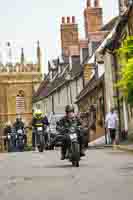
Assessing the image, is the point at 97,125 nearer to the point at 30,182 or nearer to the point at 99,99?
the point at 99,99

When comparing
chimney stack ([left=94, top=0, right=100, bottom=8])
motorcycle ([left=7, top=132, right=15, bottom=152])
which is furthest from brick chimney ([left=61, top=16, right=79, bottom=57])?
motorcycle ([left=7, top=132, right=15, bottom=152])

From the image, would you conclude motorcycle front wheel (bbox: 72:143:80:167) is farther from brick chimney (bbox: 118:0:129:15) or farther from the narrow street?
brick chimney (bbox: 118:0:129:15)

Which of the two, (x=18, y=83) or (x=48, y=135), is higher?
(x=18, y=83)

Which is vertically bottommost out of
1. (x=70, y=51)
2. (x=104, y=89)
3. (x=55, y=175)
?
(x=55, y=175)

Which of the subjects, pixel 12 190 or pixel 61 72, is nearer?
pixel 12 190

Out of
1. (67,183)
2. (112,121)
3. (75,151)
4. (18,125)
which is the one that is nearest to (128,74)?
(75,151)

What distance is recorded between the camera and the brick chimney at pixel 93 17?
58938 mm

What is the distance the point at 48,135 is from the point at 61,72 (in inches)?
1621

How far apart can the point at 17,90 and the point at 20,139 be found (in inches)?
2200

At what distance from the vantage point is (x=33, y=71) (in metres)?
93.1

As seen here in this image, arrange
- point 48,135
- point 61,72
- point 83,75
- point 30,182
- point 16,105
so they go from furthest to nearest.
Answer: point 16,105 → point 61,72 → point 83,75 → point 48,135 → point 30,182

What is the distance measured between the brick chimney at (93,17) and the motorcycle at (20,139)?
2352 cm

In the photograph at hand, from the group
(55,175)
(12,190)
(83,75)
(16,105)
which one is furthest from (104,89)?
(16,105)

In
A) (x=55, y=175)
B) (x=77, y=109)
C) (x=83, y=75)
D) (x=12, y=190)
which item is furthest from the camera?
(x=77, y=109)
